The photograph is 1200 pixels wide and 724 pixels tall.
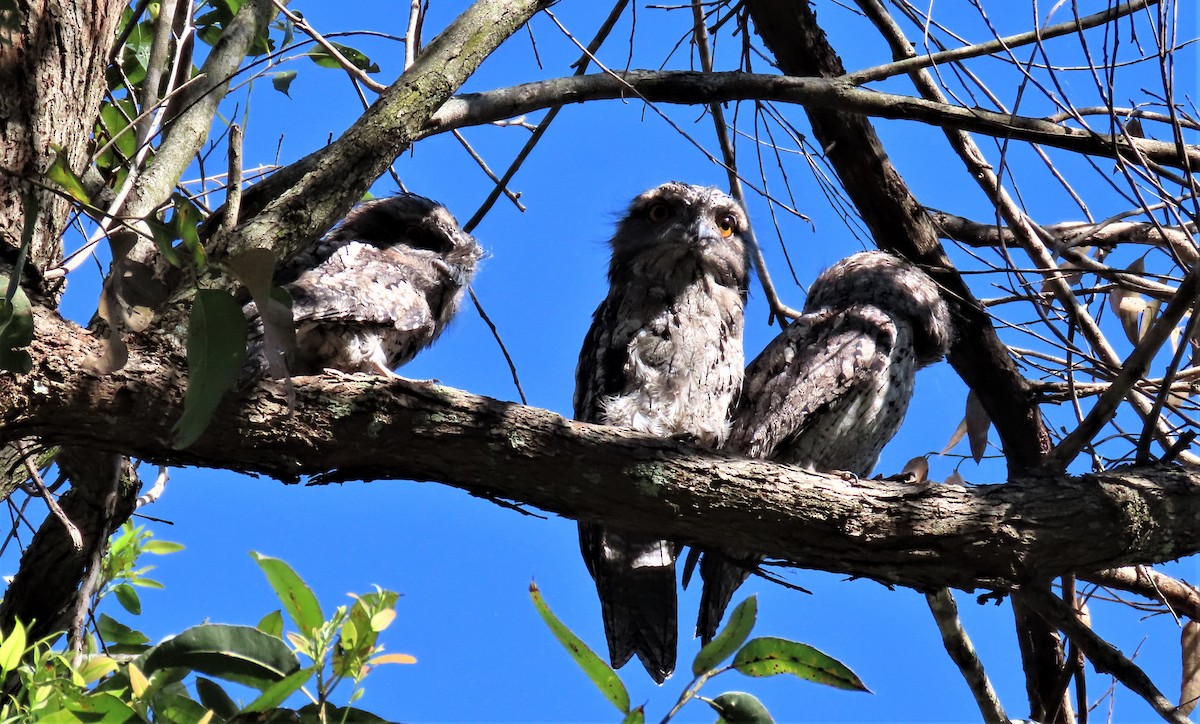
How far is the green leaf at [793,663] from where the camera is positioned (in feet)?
6.49

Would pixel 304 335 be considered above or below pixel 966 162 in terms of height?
below

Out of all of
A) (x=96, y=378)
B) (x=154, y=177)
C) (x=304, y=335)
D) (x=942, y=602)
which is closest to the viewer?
(x=96, y=378)

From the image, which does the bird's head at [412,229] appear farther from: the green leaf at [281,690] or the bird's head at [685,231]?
the green leaf at [281,690]

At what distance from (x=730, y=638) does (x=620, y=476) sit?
2.35 feet

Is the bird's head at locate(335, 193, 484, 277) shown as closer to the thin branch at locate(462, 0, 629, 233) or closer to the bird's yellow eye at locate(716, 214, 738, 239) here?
the thin branch at locate(462, 0, 629, 233)

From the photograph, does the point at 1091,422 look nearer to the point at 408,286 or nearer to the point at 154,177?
the point at 408,286

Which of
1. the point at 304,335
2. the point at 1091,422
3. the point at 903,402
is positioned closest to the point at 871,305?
the point at 903,402

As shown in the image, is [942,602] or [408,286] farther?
[942,602]

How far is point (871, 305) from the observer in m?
4.43

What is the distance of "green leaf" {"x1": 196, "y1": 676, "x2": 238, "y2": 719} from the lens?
2.03 m

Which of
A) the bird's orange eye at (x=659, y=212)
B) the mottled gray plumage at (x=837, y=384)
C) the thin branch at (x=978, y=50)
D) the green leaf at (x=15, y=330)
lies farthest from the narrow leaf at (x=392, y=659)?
the bird's orange eye at (x=659, y=212)

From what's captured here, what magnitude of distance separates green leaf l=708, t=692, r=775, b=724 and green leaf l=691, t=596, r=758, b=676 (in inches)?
3.0

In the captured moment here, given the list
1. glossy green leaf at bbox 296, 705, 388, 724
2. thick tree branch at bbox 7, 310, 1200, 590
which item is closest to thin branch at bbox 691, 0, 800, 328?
thick tree branch at bbox 7, 310, 1200, 590

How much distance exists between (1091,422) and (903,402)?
1.57 meters
